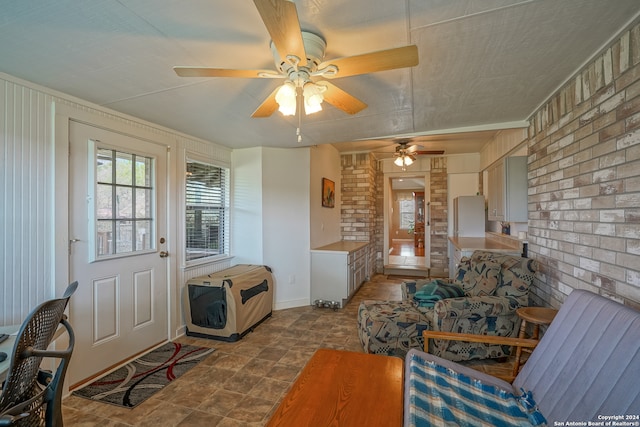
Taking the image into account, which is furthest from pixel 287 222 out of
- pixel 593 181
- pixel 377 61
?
pixel 593 181

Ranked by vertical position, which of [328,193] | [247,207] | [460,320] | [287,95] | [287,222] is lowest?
[460,320]

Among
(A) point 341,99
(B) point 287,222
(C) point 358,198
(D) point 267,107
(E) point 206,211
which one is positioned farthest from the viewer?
(C) point 358,198

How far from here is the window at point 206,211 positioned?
133 inches

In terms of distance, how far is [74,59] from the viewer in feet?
5.49

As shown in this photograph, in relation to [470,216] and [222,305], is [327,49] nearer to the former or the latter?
[222,305]

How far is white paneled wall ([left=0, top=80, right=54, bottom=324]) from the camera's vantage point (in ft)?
6.09

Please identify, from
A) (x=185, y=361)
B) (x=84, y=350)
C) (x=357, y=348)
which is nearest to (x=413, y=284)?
(x=357, y=348)

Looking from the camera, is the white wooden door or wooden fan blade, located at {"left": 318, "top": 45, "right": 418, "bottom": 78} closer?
wooden fan blade, located at {"left": 318, "top": 45, "right": 418, "bottom": 78}

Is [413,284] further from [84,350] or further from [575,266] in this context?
[84,350]

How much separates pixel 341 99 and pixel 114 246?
2362 millimetres

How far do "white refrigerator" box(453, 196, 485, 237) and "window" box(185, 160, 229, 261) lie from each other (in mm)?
3986

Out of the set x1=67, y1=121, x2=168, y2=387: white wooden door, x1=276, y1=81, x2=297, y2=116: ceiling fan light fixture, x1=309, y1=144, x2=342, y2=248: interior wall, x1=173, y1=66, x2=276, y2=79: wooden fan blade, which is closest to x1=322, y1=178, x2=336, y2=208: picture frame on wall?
x1=309, y1=144, x2=342, y2=248: interior wall

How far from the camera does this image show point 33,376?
1065 mm

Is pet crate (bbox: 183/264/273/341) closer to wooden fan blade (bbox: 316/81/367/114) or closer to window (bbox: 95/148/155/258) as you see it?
window (bbox: 95/148/155/258)
